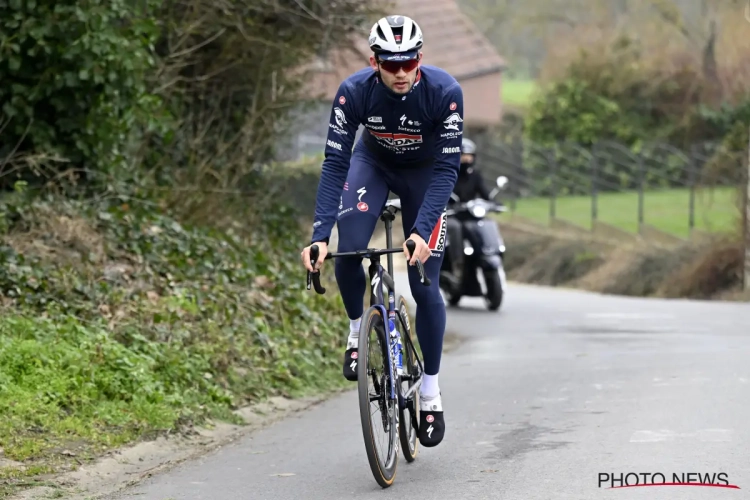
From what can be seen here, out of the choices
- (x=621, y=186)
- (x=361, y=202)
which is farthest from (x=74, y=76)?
(x=621, y=186)

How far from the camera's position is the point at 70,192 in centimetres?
1130

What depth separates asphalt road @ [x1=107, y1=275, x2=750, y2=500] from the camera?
6492mm

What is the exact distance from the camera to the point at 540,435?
7750 mm

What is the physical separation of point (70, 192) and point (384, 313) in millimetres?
5266

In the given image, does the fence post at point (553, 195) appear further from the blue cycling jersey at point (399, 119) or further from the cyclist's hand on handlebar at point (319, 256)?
the cyclist's hand on handlebar at point (319, 256)

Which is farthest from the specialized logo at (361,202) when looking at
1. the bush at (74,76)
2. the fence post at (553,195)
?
the fence post at (553,195)

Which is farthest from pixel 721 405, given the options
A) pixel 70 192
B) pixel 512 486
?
pixel 70 192

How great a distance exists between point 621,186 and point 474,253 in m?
18.2

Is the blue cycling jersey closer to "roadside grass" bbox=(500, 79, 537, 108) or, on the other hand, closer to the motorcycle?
the motorcycle

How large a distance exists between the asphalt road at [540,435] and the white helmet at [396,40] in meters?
2.01

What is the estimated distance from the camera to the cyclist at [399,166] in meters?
6.62

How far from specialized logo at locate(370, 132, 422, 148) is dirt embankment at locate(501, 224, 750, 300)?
16.3m

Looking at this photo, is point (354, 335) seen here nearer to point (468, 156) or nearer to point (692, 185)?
point (468, 156)

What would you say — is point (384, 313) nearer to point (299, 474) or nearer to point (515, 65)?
point (299, 474)
